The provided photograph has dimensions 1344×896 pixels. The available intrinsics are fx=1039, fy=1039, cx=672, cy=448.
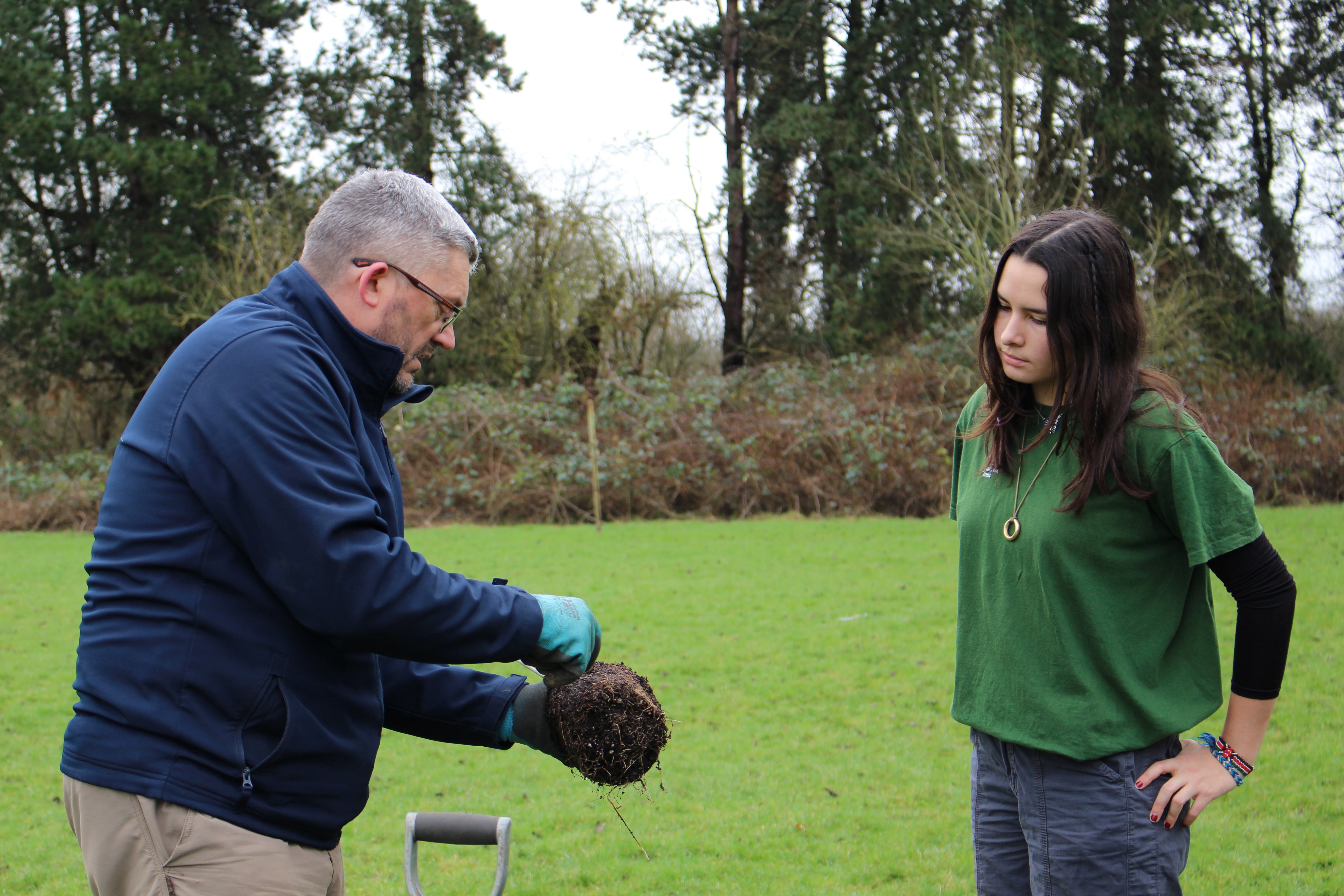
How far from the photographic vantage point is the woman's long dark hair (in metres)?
1.93

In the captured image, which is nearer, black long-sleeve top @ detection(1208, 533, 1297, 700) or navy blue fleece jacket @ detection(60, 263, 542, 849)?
navy blue fleece jacket @ detection(60, 263, 542, 849)

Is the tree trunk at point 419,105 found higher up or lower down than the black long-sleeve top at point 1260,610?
higher up

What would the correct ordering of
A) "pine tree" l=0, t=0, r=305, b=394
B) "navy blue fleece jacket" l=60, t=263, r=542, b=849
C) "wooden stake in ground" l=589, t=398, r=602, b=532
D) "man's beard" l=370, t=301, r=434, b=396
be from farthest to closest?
"pine tree" l=0, t=0, r=305, b=394
"wooden stake in ground" l=589, t=398, r=602, b=532
"man's beard" l=370, t=301, r=434, b=396
"navy blue fleece jacket" l=60, t=263, r=542, b=849

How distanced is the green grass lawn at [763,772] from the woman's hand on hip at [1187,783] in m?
2.56

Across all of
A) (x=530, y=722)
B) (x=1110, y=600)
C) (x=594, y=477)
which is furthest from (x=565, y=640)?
(x=594, y=477)

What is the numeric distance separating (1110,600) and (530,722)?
1.25m

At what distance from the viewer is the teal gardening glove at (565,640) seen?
75.2 inches

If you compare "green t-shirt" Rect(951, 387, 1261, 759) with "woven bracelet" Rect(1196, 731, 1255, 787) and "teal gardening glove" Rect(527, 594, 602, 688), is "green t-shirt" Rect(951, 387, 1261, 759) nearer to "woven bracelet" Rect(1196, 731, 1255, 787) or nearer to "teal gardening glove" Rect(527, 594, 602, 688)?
"woven bracelet" Rect(1196, 731, 1255, 787)

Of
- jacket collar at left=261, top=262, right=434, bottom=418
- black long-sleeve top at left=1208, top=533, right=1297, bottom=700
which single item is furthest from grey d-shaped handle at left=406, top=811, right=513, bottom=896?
black long-sleeve top at left=1208, top=533, right=1297, bottom=700

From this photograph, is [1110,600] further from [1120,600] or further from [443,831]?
[443,831]

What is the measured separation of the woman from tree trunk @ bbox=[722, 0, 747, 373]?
2068 cm

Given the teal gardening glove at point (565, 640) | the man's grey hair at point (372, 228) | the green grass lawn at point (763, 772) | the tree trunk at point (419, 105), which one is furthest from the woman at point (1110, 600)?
the tree trunk at point (419, 105)

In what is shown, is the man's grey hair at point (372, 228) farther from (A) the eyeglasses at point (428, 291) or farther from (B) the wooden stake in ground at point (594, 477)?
(B) the wooden stake in ground at point (594, 477)

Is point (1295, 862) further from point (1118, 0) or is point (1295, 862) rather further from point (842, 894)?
point (1118, 0)
